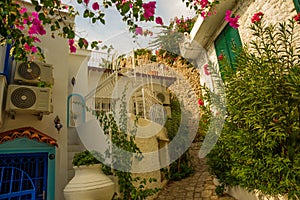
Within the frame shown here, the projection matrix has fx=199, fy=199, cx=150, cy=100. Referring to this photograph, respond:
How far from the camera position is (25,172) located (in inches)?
171

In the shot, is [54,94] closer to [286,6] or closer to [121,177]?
[121,177]

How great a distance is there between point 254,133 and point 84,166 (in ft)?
10.5

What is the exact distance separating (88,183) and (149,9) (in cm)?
318

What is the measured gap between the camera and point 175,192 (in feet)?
17.8

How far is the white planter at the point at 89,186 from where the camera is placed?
362 centimetres

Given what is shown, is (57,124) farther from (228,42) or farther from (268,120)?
(228,42)

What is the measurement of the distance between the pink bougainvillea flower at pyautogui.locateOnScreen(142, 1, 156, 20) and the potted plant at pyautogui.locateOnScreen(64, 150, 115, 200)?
305 cm

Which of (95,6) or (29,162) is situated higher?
(95,6)

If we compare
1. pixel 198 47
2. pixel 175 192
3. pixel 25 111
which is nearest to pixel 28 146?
pixel 25 111

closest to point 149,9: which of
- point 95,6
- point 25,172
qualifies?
point 95,6

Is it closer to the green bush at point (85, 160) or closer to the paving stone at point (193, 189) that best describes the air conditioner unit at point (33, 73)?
the green bush at point (85, 160)

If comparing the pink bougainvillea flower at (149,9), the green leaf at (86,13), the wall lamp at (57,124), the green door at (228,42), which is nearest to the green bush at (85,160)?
the wall lamp at (57,124)

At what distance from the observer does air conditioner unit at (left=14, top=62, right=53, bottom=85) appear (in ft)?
15.4

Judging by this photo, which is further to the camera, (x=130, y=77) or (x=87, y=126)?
(x=130, y=77)
